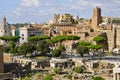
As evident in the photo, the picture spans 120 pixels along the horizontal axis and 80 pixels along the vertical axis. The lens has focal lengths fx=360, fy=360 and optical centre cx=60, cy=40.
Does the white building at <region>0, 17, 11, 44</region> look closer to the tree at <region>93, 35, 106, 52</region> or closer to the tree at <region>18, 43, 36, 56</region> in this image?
the tree at <region>93, 35, 106, 52</region>

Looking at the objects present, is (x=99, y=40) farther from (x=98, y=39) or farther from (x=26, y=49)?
(x=26, y=49)

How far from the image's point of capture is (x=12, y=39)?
42.5 metres

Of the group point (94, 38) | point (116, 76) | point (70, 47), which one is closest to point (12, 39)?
point (70, 47)

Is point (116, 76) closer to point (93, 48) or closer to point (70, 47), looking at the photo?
point (93, 48)

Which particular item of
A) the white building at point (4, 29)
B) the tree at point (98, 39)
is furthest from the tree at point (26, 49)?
the white building at point (4, 29)

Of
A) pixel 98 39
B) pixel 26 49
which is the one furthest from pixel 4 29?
pixel 26 49

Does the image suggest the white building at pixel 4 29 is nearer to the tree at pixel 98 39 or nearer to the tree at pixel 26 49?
the tree at pixel 98 39

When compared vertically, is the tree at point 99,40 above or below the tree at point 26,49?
above

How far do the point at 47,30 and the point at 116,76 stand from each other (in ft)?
145

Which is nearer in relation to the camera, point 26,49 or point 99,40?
point 26,49

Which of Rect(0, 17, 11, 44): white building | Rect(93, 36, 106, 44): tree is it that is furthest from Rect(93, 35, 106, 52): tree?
Rect(0, 17, 11, 44): white building

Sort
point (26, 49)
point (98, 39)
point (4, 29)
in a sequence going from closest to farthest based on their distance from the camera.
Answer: point (26, 49)
point (98, 39)
point (4, 29)

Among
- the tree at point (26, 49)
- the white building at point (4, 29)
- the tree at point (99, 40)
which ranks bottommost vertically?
the tree at point (26, 49)

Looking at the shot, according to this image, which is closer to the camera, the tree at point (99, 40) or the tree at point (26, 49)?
the tree at point (26, 49)
